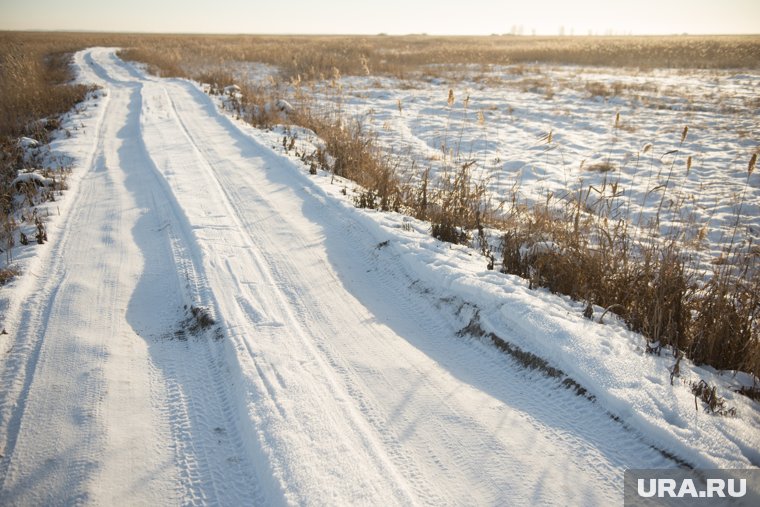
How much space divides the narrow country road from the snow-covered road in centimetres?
1

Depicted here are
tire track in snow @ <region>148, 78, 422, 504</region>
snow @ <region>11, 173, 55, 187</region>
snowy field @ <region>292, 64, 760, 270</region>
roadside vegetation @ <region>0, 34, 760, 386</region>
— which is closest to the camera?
tire track in snow @ <region>148, 78, 422, 504</region>

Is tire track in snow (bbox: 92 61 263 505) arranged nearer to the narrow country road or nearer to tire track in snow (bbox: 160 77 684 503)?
the narrow country road

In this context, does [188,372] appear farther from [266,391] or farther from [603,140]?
[603,140]

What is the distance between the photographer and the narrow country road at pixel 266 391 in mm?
2123

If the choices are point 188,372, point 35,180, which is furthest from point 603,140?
point 35,180

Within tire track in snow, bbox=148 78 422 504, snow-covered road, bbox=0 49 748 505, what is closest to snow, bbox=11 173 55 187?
snow-covered road, bbox=0 49 748 505

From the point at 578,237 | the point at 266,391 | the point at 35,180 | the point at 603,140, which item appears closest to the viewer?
the point at 266,391

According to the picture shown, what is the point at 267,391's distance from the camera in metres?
2.66

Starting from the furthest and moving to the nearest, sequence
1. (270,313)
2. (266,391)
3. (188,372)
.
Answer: (270,313), (188,372), (266,391)

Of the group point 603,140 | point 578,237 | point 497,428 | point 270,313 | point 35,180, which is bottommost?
point 497,428

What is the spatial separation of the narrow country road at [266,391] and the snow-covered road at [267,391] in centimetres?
1

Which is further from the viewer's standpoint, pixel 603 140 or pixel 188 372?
pixel 603 140

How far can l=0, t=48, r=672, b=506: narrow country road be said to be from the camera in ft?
6.97

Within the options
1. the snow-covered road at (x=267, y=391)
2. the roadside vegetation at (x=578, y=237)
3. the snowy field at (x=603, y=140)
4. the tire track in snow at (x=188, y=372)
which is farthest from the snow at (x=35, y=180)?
the snowy field at (x=603, y=140)
